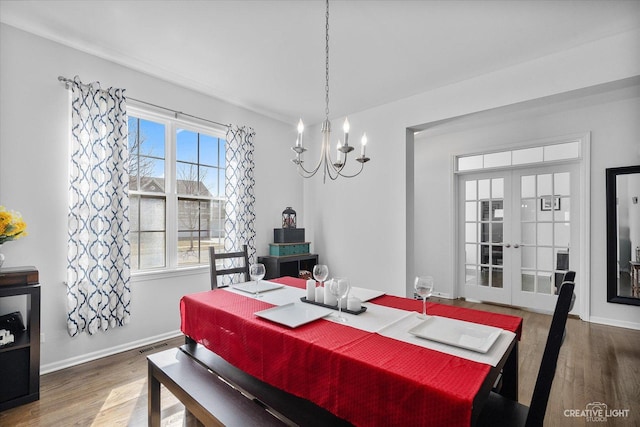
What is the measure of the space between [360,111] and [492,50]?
1.77 meters

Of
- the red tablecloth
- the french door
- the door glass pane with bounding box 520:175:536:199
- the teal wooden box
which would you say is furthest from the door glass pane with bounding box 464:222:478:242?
the red tablecloth

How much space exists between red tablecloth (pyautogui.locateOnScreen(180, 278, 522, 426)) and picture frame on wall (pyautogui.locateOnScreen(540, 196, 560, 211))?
3483 mm

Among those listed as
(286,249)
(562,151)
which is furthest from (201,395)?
(562,151)

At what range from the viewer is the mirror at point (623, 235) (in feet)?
11.9

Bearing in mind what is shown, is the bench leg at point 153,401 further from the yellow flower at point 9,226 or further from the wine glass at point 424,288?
the wine glass at point 424,288

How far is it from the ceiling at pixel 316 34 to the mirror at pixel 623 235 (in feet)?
6.54

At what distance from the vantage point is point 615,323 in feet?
12.2

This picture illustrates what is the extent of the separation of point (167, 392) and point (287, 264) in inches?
87.9

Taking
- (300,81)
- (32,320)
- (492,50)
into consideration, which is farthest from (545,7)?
(32,320)

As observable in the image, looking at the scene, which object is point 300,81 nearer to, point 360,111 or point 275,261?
point 360,111

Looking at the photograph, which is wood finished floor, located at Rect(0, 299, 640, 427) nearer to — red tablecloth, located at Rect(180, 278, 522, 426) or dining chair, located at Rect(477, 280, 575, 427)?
red tablecloth, located at Rect(180, 278, 522, 426)

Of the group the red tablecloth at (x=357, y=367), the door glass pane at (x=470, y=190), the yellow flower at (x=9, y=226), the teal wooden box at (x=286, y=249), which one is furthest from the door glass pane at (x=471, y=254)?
the yellow flower at (x=9, y=226)

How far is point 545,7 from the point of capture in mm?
2236

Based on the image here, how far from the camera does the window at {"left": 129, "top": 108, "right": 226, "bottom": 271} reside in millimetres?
3168
